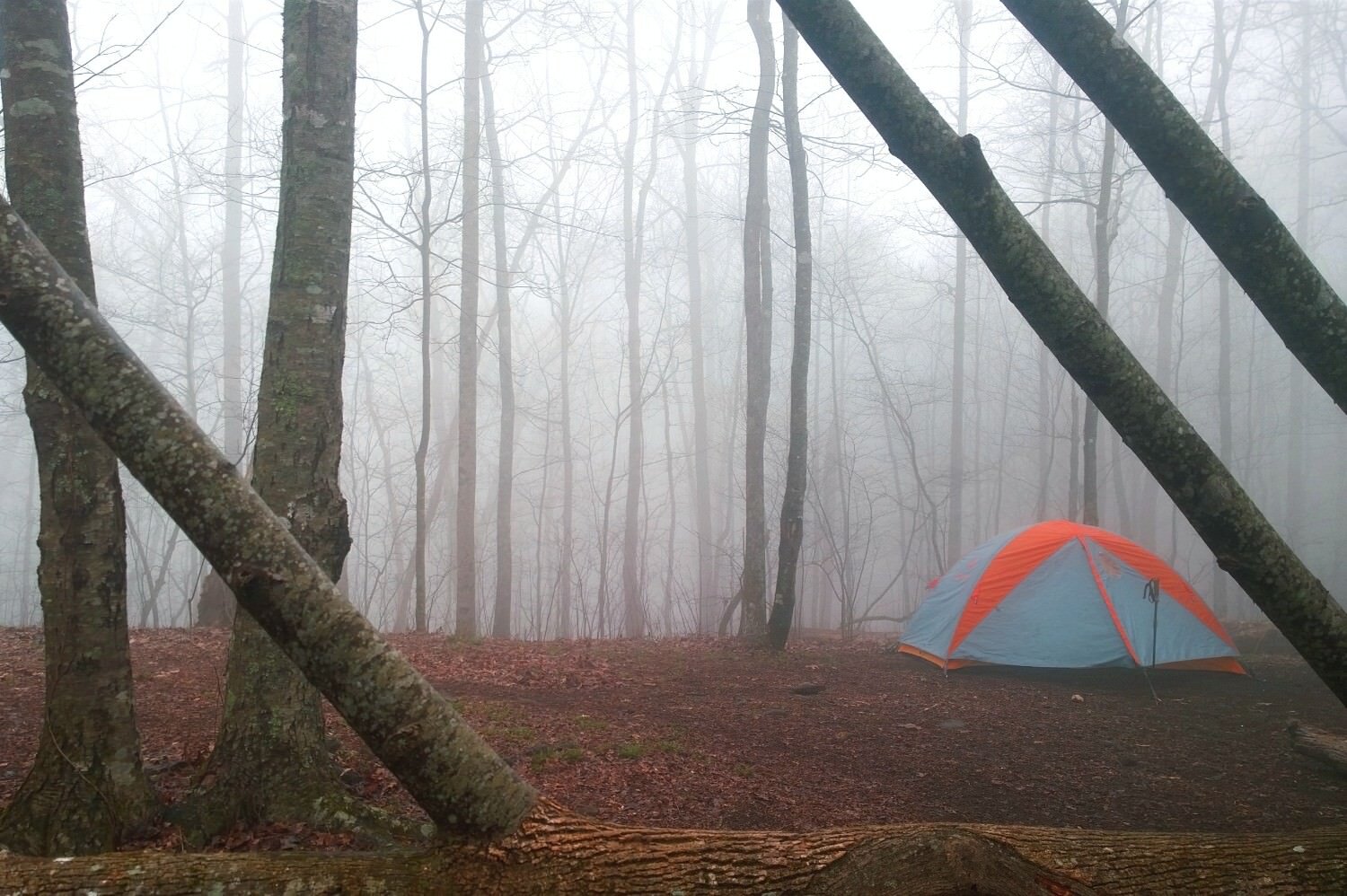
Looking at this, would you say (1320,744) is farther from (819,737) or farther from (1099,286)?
(1099,286)

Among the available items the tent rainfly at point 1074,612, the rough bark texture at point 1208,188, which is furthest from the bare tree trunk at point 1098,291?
the rough bark texture at point 1208,188

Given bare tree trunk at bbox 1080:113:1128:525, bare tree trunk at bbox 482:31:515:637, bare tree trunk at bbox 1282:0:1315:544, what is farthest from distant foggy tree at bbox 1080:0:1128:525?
bare tree trunk at bbox 482:31:515:637

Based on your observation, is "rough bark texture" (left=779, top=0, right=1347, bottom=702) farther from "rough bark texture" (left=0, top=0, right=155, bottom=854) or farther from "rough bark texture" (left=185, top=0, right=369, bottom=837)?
"rough bark texture" (left=0, top=0, right=155, bottom=854)

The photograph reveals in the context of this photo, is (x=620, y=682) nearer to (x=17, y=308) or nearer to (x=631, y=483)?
(x=17, y=308)

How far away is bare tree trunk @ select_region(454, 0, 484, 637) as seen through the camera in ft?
34.9

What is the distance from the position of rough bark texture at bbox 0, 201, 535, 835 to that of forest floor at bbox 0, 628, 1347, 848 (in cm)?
182

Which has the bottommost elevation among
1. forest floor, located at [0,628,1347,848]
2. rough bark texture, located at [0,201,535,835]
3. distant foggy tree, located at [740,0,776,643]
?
forest floor, located at [0,628,1347,848]

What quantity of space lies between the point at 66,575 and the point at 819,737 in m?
4.26

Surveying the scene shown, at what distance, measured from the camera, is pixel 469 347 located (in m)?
11.2

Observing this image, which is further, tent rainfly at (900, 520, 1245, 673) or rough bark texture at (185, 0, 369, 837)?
tent rainfly at (900, 520, 1245, 673)

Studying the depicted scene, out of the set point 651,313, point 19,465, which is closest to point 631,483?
point 651,313

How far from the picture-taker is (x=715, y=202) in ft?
78.8

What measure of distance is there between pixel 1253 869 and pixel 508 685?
5194 millimetres

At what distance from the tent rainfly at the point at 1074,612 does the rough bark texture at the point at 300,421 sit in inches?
251
